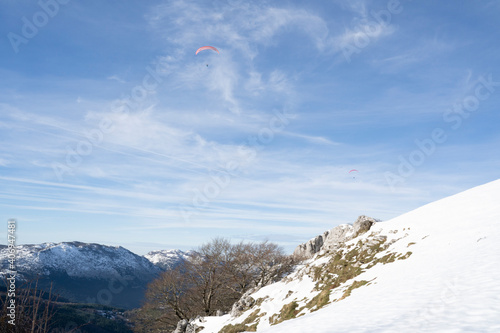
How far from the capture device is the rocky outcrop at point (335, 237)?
3406 centimetres

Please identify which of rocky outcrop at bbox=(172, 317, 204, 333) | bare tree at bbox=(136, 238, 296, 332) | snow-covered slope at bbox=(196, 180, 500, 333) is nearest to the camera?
snow-covered slope at bbox=(196, 180, 500, 333)

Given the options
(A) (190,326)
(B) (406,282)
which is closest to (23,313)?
(B) (406,282)

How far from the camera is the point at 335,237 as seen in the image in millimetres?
46469

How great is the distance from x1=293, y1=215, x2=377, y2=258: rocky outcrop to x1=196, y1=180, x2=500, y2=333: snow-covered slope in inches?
87.9

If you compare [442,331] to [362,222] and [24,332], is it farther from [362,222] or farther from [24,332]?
[362,222]

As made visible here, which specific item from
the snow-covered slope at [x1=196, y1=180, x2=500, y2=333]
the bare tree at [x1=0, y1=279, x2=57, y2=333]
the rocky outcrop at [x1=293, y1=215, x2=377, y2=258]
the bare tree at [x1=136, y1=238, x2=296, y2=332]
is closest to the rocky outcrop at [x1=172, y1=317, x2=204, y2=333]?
the snow-covered slope at [x1=196, y1=180, x2=500, y2=333]

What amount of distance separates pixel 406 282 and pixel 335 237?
31.8 m

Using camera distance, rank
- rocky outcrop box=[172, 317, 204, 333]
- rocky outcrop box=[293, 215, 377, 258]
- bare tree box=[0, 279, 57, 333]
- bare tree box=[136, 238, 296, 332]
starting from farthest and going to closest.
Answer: bare tree box=[136, 238, 296, 332] → rocky outcrop box=[172, 317, 204, 333] → rocky outcrop box=[293, 215, 377, 258] → bare tree box=[0, 279, 57, 333]

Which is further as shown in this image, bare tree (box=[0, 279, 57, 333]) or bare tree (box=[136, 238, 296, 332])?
bare tree (box=[136, 238, 296, 332])

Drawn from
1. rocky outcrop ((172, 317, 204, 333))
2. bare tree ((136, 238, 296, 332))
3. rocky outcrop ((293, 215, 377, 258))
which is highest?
rocky outcrop ((293, 215, 377, 258))

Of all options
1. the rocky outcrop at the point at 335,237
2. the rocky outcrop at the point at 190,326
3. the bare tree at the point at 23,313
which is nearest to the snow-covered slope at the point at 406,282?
the rocky outcrop at the point at 190,326

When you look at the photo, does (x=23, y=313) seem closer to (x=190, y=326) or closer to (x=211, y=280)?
(x=190, y=326)

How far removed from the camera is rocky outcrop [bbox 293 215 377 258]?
3406cm

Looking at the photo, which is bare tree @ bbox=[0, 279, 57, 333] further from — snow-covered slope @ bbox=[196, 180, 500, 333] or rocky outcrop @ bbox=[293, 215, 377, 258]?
rocky outcrop @ bbox=[293, 215, 377, 258]
